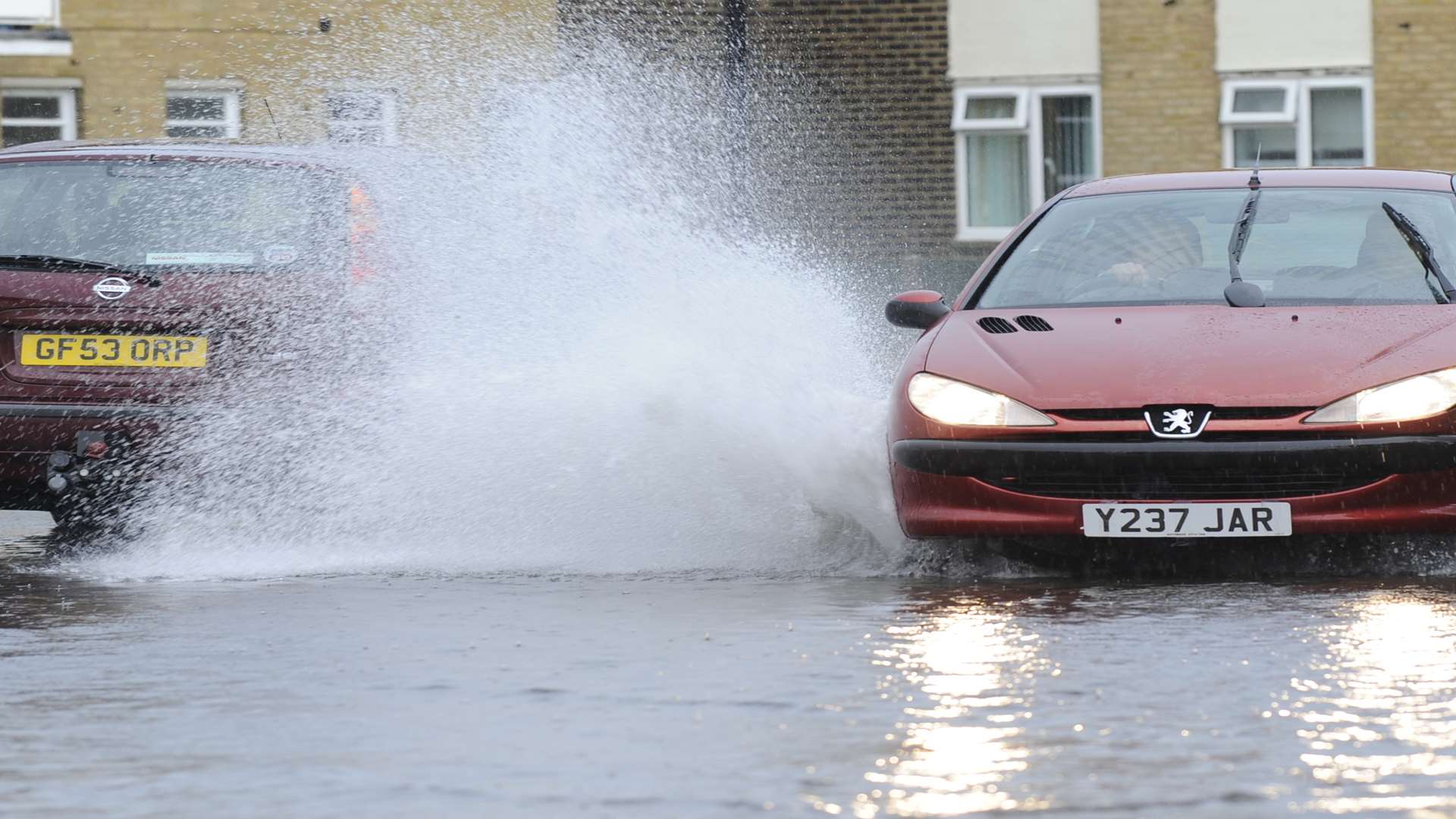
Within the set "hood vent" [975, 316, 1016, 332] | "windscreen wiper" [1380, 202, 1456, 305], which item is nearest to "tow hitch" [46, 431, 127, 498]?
"hood vent" [975, 316, 1016, 332]

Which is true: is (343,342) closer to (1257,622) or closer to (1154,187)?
(1154,187)

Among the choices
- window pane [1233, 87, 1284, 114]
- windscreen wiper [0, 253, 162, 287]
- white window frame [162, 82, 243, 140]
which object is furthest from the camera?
white window frame [162, 82, 243, 140]

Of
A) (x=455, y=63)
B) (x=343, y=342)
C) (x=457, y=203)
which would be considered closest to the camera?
(x=343, y=342)

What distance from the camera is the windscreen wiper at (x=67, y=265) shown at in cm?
959

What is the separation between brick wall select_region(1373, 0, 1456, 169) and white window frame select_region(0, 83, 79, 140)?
46.7 ft

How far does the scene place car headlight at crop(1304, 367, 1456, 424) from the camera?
8.09 m

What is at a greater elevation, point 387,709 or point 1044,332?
point 1044,332

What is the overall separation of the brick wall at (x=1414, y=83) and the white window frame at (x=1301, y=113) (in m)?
0.09

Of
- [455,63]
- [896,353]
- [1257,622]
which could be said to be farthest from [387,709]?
[455,63]

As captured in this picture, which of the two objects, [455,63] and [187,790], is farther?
[455,63]

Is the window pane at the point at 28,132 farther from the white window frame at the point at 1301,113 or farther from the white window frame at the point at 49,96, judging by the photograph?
the white window frame at the point at 1301,113

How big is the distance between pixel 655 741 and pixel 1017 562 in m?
3.50

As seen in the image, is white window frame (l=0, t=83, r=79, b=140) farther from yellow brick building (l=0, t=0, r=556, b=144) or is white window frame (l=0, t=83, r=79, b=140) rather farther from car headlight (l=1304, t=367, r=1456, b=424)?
car headlight (l=1304, t=367, r=1456, b=424)

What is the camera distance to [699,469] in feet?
32.9
